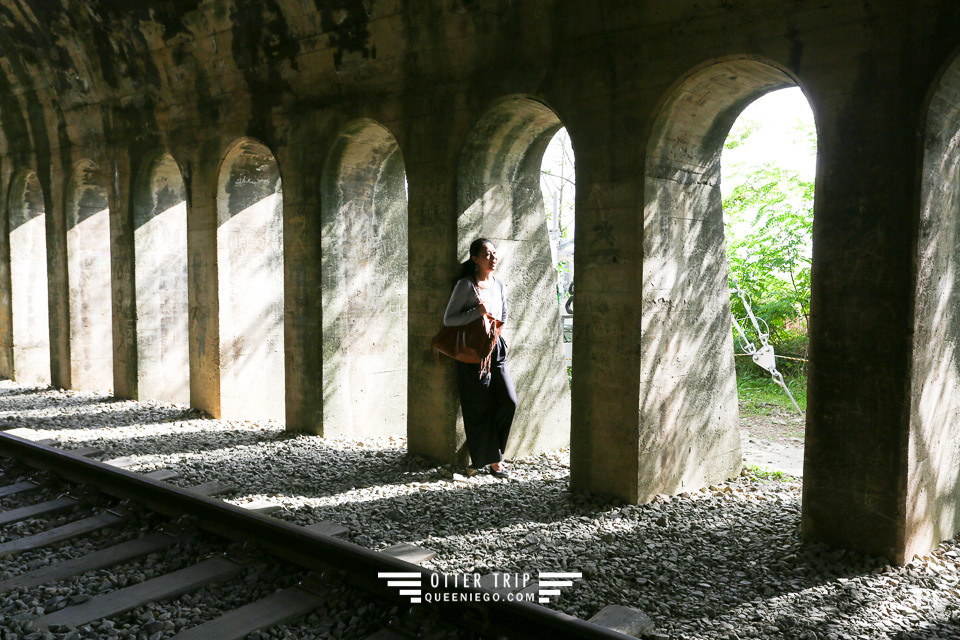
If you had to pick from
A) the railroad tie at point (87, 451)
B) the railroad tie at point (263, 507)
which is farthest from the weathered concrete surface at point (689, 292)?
the railroad tie at point (87, 451)

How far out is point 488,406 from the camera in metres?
7.07

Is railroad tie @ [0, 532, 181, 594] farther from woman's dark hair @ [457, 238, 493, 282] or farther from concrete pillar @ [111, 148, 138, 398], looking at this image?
concrete pillar @ [111, 148, 138, 398]

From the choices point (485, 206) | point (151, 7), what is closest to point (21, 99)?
point (151, 7)

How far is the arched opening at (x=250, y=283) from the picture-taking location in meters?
9.86

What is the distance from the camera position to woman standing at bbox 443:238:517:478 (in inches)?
269

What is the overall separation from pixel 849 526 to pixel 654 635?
209 cm

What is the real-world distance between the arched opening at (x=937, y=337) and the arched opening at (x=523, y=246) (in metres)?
3.34

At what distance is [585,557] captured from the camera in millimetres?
4973

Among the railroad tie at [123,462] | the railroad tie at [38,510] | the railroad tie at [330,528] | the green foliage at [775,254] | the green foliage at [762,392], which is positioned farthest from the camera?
the green foliage at [775,254]

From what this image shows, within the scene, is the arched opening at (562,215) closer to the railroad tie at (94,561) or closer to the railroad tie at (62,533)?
the railroad tie at (62,533)

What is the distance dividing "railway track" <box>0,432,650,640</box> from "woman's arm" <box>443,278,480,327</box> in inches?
92.1

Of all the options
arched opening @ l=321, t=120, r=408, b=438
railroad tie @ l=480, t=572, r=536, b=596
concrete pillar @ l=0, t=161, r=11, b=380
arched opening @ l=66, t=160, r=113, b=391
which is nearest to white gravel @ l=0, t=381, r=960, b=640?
railroad tie @ l=480, t=572, r=536, b=596

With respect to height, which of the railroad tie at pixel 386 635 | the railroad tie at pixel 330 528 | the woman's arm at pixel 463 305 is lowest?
the railroad tie at pixel 386 635

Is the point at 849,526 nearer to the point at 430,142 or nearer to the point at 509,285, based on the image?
the point at 509,285
